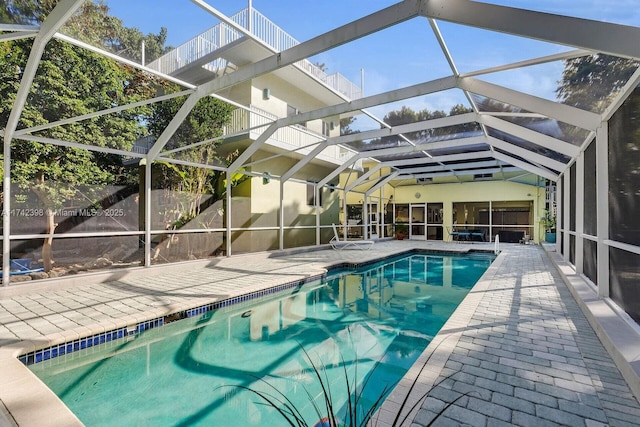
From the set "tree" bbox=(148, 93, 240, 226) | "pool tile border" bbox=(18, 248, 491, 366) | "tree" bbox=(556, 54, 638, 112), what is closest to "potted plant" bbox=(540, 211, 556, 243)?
"tree" bbox=(556, 54, 638, 112)

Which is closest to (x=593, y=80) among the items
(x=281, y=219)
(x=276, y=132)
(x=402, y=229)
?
(x=276, y=132)

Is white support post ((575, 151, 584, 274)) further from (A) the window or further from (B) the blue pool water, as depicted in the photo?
(A) the window

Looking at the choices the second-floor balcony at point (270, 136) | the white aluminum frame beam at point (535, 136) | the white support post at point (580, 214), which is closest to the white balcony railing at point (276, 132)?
the second-floor balcony at point (270, 136)

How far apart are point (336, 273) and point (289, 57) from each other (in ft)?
21.0

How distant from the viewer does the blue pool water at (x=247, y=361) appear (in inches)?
125

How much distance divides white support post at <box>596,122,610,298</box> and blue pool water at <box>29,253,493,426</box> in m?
2.51

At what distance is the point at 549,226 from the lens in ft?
52.9

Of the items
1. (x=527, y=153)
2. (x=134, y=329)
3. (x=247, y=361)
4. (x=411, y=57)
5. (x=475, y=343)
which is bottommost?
(x=247, y=361)

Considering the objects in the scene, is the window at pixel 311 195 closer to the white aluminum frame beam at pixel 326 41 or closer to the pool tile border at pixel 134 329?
the pool tile border at pixel 134 329

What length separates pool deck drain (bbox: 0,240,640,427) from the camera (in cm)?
246

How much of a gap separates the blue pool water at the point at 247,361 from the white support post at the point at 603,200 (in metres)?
2.51

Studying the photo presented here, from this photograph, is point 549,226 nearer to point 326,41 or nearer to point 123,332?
point 326,41

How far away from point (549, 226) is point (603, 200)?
542 inches

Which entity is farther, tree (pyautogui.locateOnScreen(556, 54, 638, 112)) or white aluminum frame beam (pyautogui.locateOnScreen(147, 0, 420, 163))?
white aluminum frame beam (pyautogui.locateOnScreen(147, 0, 420, 163))
